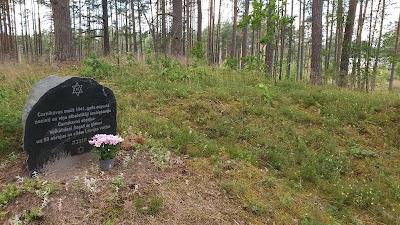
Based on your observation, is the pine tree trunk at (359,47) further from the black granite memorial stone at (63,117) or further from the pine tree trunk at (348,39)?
the black granite memorial stone at (63,117)

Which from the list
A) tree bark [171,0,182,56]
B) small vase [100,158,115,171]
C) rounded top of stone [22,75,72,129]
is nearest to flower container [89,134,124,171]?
small vase [100,158,115,171]

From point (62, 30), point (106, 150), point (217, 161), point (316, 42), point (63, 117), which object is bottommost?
point (217, 161)

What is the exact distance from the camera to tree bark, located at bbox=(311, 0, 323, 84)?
29.9ft

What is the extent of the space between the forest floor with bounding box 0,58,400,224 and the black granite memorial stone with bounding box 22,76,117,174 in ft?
0.71

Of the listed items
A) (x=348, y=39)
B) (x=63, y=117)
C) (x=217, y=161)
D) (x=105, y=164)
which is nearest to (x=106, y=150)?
(x=105, y=164)

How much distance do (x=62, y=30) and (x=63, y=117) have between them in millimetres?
6103

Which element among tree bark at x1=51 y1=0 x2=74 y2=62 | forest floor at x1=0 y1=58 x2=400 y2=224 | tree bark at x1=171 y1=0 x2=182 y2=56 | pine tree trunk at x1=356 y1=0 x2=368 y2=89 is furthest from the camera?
pine tree trunk at x1=356 y1=0 x2=368 y2=89

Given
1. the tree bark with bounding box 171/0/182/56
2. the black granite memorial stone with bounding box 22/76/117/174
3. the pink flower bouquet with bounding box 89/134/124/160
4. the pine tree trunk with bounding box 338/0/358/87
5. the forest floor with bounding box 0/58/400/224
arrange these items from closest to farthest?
the forest floor with bounding box 0/58/400/224 < the black granite memorial stone with bounding box 22/76/117/174 < the pink flower bouquet with bounding box 89/134/124/160 < the tree bark with bounding box 171/0/182/56 < the pine tree trunk with bounding box 338/0/358/87

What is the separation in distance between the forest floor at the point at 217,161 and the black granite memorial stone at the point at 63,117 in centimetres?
22

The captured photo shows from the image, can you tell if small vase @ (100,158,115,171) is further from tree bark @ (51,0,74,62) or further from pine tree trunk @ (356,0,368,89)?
pine tree trunk @ (356,0,368,89)

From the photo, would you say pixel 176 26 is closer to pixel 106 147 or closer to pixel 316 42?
pixel 316 42

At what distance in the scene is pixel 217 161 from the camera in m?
4.23

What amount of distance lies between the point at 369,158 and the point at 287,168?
1642mm

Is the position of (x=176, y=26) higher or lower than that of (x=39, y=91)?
higher
